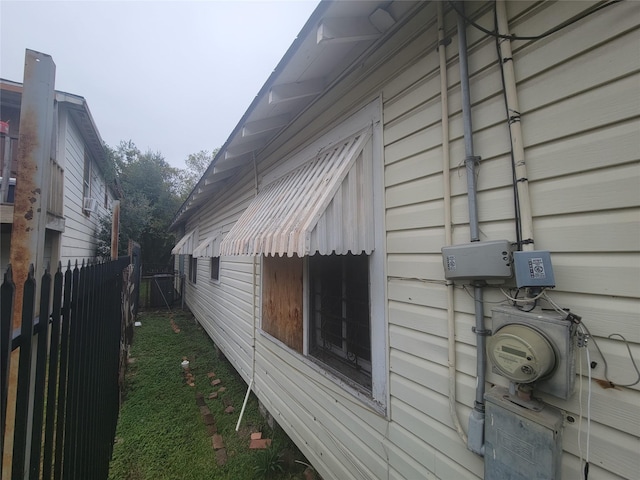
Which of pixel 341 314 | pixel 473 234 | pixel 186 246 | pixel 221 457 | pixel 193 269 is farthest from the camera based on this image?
pixel 193 269

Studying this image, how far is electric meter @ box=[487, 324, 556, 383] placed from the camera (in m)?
1.20

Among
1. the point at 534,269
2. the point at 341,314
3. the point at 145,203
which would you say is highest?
the point at 145,203

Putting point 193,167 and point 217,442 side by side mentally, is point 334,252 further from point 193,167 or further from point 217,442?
point 193,167

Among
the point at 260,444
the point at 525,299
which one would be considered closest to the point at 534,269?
the point at 525,299

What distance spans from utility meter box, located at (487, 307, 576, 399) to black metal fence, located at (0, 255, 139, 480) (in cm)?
189

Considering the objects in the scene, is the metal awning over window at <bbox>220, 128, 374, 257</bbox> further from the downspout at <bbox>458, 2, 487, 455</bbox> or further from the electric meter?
the electric meter

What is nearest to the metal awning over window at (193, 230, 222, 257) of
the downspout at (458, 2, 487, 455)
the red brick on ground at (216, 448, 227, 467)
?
the red brick on ground at (216, 448, 227, 467)

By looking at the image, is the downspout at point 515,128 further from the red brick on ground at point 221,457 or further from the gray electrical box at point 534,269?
the red brick on ground at point 221,457

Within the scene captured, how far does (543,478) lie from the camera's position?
1.23 meters

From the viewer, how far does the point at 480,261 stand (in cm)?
151

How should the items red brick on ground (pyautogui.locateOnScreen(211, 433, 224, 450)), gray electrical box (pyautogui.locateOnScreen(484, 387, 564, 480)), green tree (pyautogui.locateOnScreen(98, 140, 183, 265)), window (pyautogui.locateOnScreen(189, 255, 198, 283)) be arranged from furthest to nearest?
green tree (pyautogui.locateOnScreen(98, 140, 183, 265))
window (pyautogui.locateOnScreen(189, 255, 198, 283))
red brick on ground (pyautogui.locateOnScreen(211, 433, 224, 450))
gray electrical box (pyautogui.locateOnScreen(484, 387, 564, 480))

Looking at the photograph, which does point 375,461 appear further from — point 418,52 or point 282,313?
point 418,52

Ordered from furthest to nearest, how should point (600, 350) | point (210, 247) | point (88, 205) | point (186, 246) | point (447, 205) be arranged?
point (186, 246), point (88, 205), point (210, 247), point (447, 205), point (600, 350)

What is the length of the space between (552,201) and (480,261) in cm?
44
